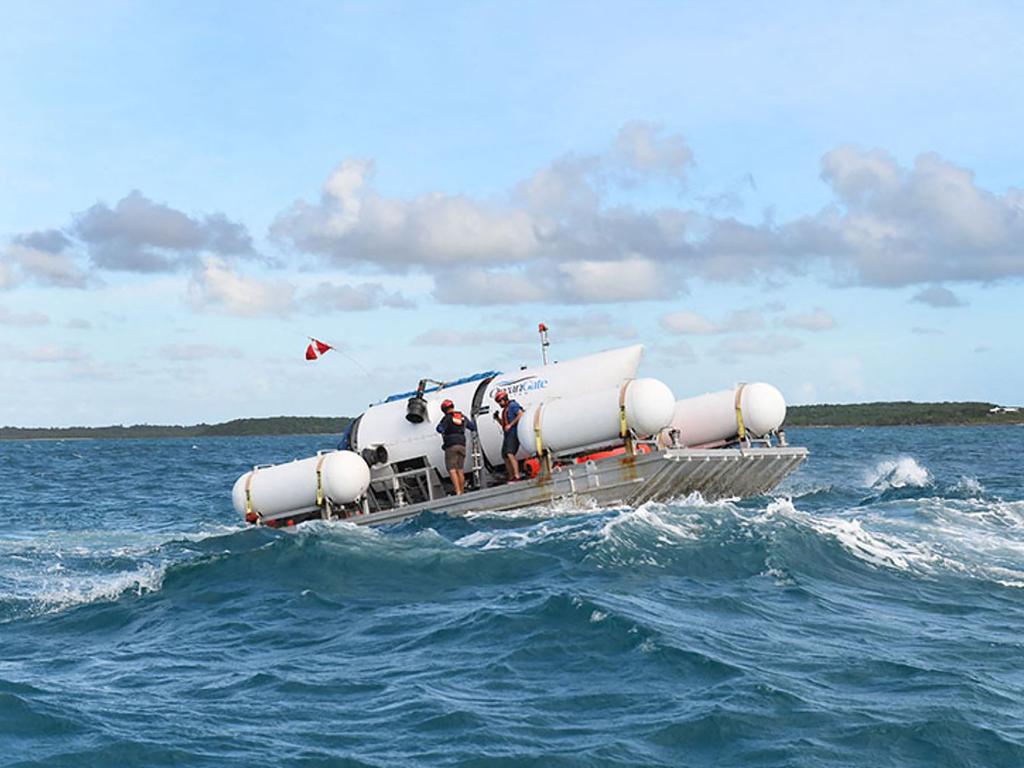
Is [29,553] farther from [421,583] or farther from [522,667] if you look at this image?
[522,667]

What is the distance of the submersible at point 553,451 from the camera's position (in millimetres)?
20078

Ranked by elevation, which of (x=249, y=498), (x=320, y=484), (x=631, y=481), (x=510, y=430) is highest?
(x=510, y=430)

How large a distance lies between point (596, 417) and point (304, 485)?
6123 millimetres

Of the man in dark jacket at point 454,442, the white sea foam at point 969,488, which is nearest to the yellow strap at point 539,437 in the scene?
the man in dark jacket at point 454,442

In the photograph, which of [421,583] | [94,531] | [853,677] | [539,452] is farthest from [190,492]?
[853,677]

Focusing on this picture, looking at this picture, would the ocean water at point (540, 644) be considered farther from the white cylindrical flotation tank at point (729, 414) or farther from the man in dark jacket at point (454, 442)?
the white cylindrical flotation tank at point (729, 414)

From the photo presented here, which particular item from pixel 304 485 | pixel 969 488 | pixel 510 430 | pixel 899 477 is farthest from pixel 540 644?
pixel 899 477

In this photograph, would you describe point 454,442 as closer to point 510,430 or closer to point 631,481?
point 510,430

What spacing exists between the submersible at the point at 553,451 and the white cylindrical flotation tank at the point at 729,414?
0.9 inches

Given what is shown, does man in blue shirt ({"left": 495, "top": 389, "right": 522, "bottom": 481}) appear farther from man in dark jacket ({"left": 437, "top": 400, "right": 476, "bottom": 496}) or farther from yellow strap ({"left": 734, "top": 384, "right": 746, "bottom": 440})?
yellow strap ({"left": 734, "top": 384, "right": 746, "bottom": 440})

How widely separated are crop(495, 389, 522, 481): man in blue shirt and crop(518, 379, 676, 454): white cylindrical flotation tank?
0.48 metres

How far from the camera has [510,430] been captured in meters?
21.4

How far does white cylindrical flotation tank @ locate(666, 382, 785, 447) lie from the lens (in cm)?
2159

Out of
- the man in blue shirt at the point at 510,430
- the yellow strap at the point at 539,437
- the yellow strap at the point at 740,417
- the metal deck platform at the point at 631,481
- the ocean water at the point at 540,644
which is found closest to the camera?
the ocean water at the point at 540,644
